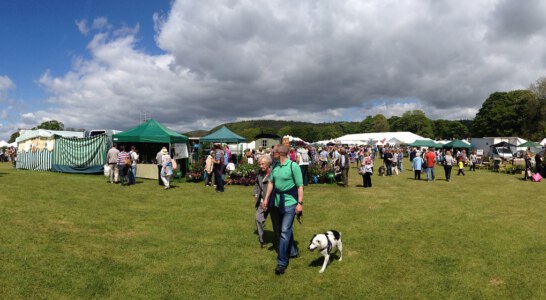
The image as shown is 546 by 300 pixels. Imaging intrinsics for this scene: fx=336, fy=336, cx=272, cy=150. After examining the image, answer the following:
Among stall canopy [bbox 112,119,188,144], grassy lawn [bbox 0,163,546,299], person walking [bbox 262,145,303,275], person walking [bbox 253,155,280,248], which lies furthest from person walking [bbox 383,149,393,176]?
person walking [bbox 262,145,303,275]

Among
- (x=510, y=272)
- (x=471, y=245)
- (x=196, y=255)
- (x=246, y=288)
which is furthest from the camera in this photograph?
(x=471, y=245)

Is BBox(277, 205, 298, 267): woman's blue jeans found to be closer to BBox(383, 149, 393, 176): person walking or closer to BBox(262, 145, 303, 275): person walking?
BBox(262, 145, 303, 275): person walking

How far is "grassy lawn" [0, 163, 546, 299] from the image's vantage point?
15.5ft

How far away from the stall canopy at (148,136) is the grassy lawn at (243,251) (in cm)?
606

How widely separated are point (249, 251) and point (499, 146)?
142 feet

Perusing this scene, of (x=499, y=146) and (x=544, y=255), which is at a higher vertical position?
(x=499, y=146)

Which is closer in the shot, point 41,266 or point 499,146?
point 41,266

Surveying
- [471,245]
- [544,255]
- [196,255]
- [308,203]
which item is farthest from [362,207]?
[196,255]

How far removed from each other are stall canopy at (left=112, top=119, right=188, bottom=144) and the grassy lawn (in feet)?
19.9

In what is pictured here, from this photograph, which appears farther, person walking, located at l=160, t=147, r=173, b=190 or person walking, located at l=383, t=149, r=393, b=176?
person walking, located at l=383, t=149, r=393, b=176

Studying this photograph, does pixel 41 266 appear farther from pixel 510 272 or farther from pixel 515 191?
pixel 515 191

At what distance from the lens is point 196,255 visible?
5.99 m

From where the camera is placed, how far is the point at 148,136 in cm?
1688

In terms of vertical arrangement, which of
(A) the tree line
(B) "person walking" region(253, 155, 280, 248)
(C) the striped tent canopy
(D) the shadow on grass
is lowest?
(D) the shadow on grass
